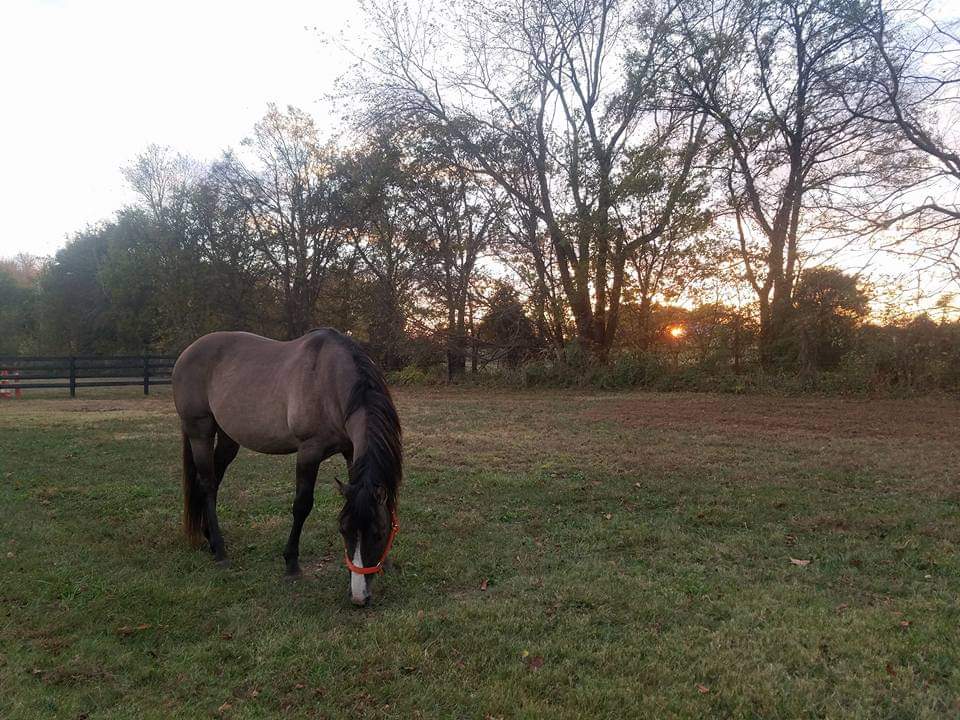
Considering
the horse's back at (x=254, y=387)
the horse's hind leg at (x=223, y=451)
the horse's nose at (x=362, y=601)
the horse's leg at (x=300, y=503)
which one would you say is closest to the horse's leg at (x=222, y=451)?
the horse's hind leg at (x=223, y=451)

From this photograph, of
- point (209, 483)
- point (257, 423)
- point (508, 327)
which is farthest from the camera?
point (508, 327)

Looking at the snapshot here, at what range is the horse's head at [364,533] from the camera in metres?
3.38

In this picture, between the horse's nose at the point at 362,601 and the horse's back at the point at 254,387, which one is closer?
the horse's nose at the point at 362,601

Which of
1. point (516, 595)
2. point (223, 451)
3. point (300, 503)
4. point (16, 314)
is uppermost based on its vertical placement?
point (16, 314)

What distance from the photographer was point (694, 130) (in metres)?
17.9

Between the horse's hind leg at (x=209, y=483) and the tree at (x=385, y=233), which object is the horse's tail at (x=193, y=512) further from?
the tree at (x=385, y=233)

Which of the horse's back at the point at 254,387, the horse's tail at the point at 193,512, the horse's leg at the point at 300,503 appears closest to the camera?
the horse's leg at the point at 300,503

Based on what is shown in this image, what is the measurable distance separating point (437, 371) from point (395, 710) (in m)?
19.5

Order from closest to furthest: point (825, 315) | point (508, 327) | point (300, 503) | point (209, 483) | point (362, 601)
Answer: point (362, 601)
point (300, 503)
point (209, 483)
point (825, 315)
point (508, 327)

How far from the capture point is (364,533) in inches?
134

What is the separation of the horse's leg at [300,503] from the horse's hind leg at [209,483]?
693 mm

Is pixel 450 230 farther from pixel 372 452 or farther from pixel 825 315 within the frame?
pixel 372 452

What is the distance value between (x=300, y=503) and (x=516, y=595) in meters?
1.71

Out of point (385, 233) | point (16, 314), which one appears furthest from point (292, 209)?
point (16, 314)
